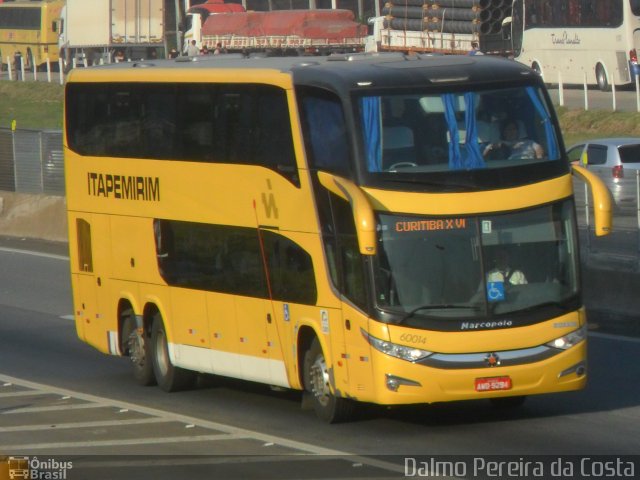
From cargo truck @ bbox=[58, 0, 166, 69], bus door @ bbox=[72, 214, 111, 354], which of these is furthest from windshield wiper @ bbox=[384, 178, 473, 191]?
cargo truck @ bbox=[58, 0, 166, 69]

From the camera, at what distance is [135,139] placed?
15680 mm

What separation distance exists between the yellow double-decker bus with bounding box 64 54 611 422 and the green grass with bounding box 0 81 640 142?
2426 cm

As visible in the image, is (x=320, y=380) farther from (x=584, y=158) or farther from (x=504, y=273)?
(x=584, y=158)

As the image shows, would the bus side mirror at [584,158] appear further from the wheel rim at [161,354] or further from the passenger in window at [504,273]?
the passenger in window at [504,273]

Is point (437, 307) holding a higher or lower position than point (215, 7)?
lower

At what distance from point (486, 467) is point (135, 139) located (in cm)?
649

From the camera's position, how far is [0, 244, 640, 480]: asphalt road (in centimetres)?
1127

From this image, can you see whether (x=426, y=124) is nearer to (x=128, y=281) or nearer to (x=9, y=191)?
(x=128, y=281)

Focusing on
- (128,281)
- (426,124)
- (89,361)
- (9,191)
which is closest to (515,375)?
(426,124)

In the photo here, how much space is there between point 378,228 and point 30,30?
75.4 m

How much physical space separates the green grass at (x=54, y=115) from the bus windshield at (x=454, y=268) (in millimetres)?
25630

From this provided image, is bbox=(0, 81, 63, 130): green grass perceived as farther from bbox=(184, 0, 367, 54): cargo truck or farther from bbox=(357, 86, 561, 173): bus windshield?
bbox=(357, 86, 561, 173): bus windshield

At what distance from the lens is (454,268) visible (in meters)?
12.2

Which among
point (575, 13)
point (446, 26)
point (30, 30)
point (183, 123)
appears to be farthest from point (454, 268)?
point (30, 30)
